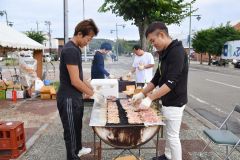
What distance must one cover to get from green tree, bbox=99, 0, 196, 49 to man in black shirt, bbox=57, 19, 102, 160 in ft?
26.4

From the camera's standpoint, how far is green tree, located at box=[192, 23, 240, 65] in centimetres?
4478

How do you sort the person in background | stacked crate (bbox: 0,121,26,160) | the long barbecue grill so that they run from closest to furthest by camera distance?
the long barbecue grill
stacked crate (bbox: 0,121,26,160)
the person in background

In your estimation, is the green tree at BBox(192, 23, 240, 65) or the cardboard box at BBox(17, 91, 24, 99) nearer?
the cardboard box at BBox(17, 91, 24, 99)

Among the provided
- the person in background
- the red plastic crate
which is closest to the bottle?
the person in background

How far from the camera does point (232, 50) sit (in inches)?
1526

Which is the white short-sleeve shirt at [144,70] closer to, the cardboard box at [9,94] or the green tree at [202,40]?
the cardboard box at [9,94]

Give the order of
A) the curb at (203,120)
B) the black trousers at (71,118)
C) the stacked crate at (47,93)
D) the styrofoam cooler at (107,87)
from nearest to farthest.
Answer: the black trousers at (71,118), the styrofoam cooler at (107,87), the curb at (203,120), the stacked crate at (47,93)

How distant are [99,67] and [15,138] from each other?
365 cm

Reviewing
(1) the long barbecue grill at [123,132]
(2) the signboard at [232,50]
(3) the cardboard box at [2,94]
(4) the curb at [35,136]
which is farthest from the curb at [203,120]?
(2) the signboard at [232,50]

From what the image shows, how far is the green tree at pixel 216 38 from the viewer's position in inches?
1763

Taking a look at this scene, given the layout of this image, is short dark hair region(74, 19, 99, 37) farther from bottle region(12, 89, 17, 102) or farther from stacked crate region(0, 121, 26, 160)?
bottle region(12, 89, 17, 102)

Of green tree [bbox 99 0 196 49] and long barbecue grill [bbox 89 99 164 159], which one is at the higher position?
green tree [bbox 99 0 196 49]

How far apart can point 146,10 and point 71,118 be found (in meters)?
8.80

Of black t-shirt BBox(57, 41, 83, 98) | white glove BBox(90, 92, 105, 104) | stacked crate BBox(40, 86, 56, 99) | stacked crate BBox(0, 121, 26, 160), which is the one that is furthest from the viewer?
stacked crate BBox(40, 86, 56, 99)
